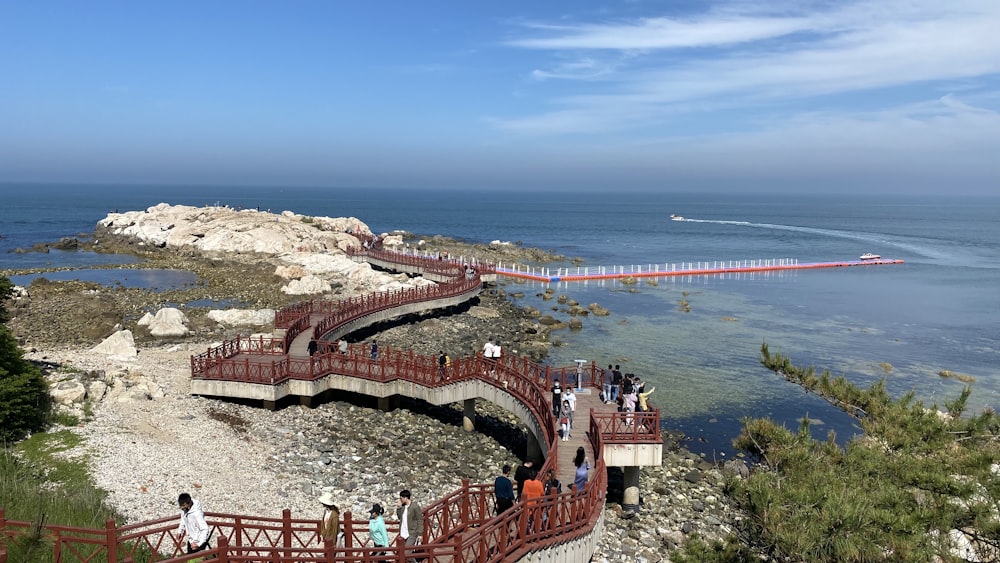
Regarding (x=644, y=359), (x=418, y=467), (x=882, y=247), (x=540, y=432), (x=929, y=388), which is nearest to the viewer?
(x=540, y=432)

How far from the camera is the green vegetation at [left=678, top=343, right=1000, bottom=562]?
986cm

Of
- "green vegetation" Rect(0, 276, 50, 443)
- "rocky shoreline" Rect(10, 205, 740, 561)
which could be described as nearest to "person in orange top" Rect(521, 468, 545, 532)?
"rocky shoreline" Rect(10, 205, 740, 561)

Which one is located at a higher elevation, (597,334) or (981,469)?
(981,469)

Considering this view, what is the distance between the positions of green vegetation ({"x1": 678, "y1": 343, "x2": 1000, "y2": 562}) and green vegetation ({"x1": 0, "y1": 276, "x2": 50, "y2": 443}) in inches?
720

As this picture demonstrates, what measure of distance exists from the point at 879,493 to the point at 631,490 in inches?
384

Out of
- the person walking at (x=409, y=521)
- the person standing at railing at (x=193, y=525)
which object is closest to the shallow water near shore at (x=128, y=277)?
the person standing at railing at (x=193, y=525)

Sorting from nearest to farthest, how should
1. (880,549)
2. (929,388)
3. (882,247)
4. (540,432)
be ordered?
1. (880,549)
2. (540,432)
3. (929,388)
4. (882,247)

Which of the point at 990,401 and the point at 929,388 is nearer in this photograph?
the point at 990,401

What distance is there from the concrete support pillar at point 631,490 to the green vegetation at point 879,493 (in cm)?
590

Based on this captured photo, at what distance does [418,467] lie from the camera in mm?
22156

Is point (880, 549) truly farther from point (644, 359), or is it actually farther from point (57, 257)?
point (57, 257)

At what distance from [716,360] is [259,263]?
4799cm

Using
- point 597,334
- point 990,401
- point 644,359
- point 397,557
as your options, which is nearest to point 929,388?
point 990,401

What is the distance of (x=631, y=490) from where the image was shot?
1983 centimetres
